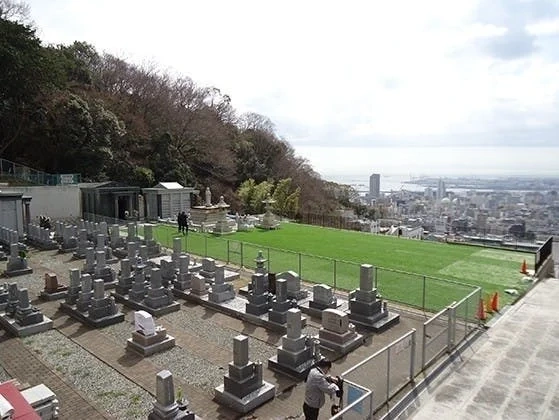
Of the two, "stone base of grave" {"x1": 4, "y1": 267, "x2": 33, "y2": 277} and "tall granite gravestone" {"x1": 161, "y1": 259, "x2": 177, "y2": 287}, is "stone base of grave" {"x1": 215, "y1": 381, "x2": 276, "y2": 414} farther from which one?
"stone base of grave" {"x1": 4, "y1": 267, "x2": 33, "y2": 277}

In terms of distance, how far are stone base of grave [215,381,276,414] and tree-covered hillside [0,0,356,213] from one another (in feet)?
118

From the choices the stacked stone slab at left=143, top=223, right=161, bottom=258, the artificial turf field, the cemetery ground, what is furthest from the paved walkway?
the stacked stone slab at left=143, top=223, right=161, bottom=258

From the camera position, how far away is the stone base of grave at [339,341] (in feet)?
38.8

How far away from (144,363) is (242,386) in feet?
11.2

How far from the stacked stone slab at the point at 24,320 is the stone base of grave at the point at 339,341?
8775 millimetres

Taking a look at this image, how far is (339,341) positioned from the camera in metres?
11.9

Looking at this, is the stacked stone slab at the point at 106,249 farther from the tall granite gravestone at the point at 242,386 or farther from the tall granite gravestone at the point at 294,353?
the tall granite gravestone at the point at 242,386

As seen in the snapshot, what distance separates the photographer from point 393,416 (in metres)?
8.80

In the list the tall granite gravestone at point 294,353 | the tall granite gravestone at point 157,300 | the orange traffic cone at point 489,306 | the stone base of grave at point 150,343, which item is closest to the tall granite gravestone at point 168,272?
the tall granite gravestone at point 157,300

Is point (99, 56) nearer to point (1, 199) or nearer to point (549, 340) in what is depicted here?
point (1, 199)

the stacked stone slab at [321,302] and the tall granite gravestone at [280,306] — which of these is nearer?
the tall granite gravestone at [280,306]

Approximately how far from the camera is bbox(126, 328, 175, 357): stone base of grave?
1162 cm

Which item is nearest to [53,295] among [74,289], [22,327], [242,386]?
[74,289]

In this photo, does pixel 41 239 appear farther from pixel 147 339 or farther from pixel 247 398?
pixel 247 398
